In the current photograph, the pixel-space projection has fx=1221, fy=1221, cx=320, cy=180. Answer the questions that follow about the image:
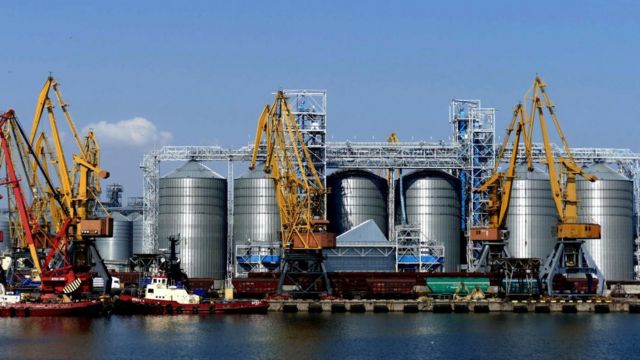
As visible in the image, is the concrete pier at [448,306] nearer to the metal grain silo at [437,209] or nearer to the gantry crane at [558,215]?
the gantry crane at [558,215]

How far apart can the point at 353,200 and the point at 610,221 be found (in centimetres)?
4011

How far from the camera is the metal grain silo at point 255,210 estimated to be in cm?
18588

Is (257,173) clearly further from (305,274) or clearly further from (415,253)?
(305,274)

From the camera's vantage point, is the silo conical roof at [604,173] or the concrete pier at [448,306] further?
the silo conical roof at [604,173]

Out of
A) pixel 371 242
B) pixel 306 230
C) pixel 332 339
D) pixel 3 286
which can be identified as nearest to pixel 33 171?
pixel 3 286

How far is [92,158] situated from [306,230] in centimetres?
2859

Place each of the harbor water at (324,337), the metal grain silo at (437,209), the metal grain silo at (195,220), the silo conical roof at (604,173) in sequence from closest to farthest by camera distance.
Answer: the harbor water at (324,337), the metal grain silo at (195,220), the metal grain silo at (437,209), the silo conical roof at (604,173)

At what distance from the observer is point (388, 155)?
187 metres

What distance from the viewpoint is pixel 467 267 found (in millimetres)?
188500

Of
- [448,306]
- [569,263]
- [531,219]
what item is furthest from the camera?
[531,219]

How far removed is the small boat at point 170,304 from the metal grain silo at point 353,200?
51820 millimetres

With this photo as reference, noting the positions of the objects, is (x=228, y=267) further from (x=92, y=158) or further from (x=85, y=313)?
(x=85, y=313)

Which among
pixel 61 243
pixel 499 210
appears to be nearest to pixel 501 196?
pixel 499 210

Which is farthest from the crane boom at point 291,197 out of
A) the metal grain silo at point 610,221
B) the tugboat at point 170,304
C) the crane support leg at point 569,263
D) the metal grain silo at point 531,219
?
the metal grain silo at point 610,221
